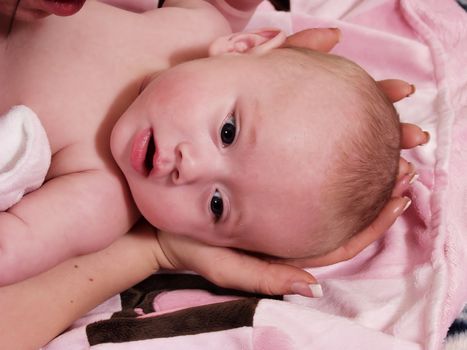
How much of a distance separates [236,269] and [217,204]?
0.48 ft

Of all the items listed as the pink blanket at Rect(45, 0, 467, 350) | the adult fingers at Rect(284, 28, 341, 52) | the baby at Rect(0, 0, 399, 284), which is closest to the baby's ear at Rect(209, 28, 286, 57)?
the baby at Rect(0, 0, 399, 284)

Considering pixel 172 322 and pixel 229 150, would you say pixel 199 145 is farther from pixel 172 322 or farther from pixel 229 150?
pixel 172 322

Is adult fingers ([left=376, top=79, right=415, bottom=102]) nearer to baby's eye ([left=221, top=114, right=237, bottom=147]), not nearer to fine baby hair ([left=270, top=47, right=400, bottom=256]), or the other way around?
fine baby hair ([left=270, top=47, right=400, bottom=256])

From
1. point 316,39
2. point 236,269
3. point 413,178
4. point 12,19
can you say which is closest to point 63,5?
point 12,19

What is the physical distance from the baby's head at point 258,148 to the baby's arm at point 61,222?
5 cm

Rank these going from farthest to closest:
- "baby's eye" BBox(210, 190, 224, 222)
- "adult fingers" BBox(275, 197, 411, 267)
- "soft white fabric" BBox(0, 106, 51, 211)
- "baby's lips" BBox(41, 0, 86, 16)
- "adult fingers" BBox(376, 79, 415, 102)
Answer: "adult fingers" BBox(376, 79, 415, 102) → "adult fingers" BBox(275, 197, 411, 267) → "baby's eye" BBox(210, 190, 224, 222) → "soft white fabric" BBox(0, 106, 51, 211) → "baby's lips" BBox(41, 0, 86, 16)

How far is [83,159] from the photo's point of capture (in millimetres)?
1087

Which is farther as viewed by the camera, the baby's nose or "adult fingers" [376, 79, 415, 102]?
"adult fingers" [376, 79, 415, 102]

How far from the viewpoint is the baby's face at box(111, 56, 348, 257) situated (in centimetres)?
102

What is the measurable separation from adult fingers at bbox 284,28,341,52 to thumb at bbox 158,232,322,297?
465 mm

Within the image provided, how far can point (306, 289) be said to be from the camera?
3.66 ft

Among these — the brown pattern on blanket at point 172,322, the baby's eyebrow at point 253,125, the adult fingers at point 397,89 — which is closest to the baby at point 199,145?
the baby's eyebrow at point 253,125

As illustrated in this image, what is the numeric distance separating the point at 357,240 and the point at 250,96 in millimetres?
364

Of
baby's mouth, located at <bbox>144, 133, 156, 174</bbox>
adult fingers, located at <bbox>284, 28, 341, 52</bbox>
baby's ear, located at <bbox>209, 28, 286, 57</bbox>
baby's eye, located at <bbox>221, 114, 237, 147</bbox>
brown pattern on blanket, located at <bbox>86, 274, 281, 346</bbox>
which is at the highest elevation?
baby's ear, located at <bbox>209, 28, 286, 57</bbox>
